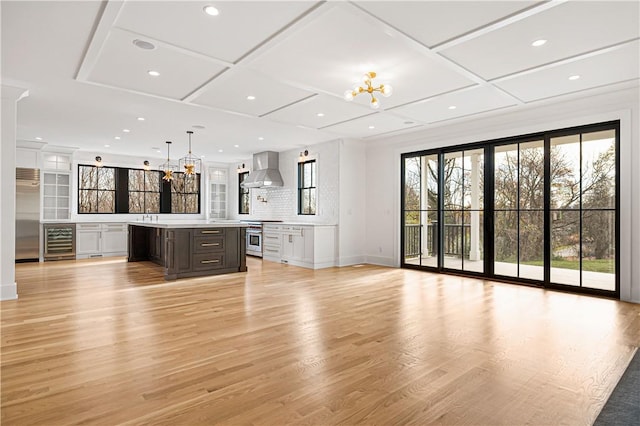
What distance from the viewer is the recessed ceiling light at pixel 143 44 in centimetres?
333

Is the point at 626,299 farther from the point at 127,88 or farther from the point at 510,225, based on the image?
the point at 127,88

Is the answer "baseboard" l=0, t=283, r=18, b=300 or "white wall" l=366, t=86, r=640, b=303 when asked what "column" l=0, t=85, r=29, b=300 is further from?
"white wall" l=366, t=86, r=640, b=303

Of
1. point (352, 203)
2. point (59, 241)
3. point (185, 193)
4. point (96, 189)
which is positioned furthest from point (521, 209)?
point (96, 189)

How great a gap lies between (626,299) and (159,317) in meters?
5.79

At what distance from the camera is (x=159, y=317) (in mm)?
3887

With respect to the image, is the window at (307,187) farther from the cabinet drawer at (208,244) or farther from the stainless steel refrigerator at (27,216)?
the stainless steel refrigerator at (27,216)

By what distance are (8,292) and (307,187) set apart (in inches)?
235

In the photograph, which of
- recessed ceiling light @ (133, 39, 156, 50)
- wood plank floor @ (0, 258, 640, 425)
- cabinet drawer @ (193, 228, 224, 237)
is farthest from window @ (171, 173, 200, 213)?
recessed ceiling light @ (133, 39, 156, 50)

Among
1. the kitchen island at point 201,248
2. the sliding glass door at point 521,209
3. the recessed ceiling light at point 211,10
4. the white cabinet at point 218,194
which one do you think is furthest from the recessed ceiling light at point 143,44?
the white cabinet at point 218,194

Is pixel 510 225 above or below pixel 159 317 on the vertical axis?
above

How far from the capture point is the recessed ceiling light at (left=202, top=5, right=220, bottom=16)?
277 centimetres

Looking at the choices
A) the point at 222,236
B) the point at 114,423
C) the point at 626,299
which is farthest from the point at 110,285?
the point at 626,299

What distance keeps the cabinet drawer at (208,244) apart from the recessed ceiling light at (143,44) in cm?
355

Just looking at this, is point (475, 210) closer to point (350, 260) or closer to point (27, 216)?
point (350, 260)
